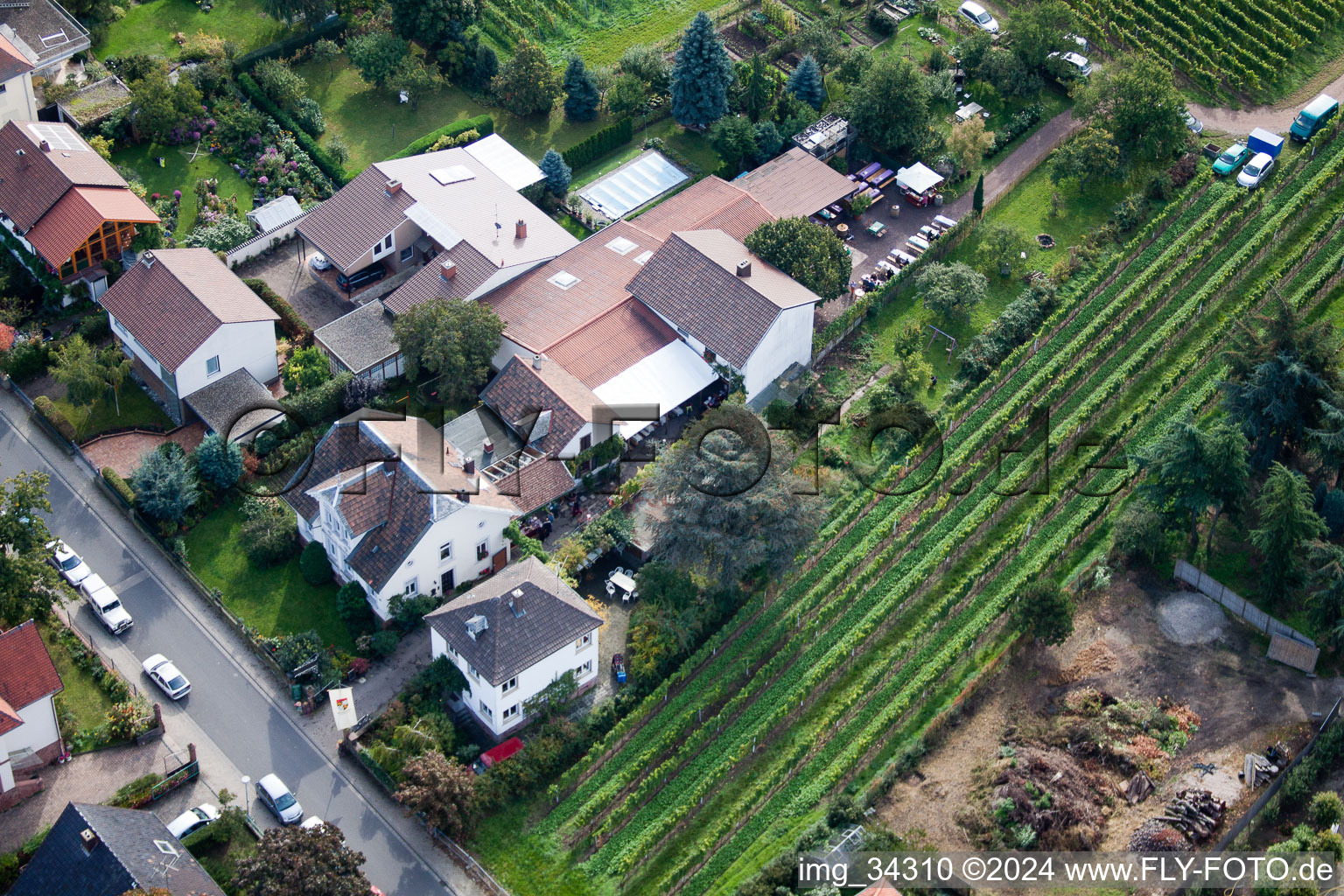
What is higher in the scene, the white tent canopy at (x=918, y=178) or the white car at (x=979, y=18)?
the white car at (x=979, y=18)

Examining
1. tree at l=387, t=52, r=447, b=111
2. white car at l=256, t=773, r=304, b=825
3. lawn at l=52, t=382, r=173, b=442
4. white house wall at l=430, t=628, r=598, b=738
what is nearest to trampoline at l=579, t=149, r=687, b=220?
tree at l=387, t=52, r=447, b=111

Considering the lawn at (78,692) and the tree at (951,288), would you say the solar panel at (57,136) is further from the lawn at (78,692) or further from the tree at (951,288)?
the tree at (951,288)

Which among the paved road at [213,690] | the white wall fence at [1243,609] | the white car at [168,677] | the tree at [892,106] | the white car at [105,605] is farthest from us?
A: the tree at [892,106]

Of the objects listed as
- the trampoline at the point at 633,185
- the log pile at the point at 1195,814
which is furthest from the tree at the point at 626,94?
the log pile at the point at 1195,814

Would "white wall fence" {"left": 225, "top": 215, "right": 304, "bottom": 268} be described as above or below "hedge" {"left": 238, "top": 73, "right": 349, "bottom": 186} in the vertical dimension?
below

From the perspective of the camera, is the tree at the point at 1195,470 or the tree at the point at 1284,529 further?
the tree at the point at 1195,470

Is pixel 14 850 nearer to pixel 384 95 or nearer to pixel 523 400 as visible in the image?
pixel 523 400

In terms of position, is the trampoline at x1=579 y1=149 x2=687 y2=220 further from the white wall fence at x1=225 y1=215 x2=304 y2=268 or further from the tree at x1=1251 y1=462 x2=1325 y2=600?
the tree at x1=1251 y1=462 x2=1325 y2=600
